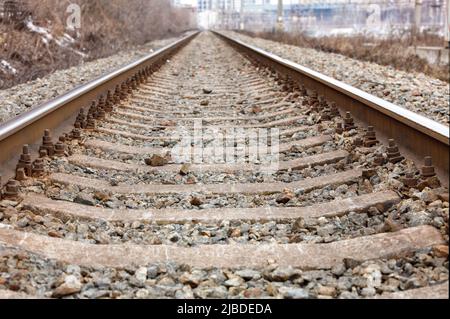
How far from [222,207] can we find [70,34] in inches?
614

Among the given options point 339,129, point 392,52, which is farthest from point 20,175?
point 392,52

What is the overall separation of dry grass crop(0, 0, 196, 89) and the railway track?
569 centimetres

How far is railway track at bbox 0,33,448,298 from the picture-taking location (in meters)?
2.63

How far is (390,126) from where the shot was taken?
4230 millimetres

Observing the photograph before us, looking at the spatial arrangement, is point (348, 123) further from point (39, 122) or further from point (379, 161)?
point (39, 122)

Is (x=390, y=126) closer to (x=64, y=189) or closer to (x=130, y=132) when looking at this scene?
(x=64, y=189)

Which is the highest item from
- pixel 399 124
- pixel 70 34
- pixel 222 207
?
pixel 70 34

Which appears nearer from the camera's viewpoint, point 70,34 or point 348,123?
point 348,123

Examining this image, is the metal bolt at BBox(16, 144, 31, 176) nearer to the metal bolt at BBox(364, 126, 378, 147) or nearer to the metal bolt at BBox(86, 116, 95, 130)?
the metal bolt at BBox(86, 116, 95, 130)

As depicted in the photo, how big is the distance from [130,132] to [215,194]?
211 cm

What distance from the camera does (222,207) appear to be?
3723mm

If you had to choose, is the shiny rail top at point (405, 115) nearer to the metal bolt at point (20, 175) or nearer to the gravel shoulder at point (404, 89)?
the gravel shoulder at point (404, 89)

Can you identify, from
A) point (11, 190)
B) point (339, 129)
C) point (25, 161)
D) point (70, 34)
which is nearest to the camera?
point (11, 190)
